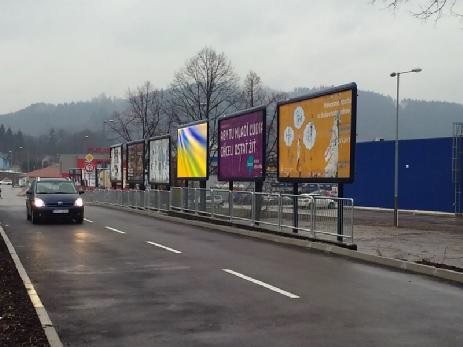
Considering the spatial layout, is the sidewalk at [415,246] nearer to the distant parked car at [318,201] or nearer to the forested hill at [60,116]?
the distant parked car at [318,201]

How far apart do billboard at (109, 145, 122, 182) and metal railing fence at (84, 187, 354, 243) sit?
9.76 meters

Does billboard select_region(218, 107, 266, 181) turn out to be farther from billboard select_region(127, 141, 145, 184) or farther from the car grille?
billboard select_region(127, 141, 145, 184)

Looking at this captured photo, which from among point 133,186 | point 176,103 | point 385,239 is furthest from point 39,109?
point 385,239

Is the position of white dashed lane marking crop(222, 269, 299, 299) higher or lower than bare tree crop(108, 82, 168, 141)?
lower

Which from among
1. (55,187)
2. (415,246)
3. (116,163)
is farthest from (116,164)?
(415,246)

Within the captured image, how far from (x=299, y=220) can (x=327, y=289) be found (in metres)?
7.34

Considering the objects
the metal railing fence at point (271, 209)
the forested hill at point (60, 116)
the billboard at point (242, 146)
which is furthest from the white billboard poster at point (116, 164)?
the forested hill at point (60, 116)

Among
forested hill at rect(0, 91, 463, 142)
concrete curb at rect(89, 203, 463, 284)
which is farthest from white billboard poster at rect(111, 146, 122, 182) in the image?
forested hill at rect(0, 91, 463, 142)

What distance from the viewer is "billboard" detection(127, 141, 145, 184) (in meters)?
34.8

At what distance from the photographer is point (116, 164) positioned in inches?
1583

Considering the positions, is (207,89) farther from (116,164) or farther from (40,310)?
(40,310)

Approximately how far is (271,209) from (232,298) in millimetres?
9888

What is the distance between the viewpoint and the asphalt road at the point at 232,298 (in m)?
6.52

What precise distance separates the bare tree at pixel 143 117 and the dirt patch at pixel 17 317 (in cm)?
5001
